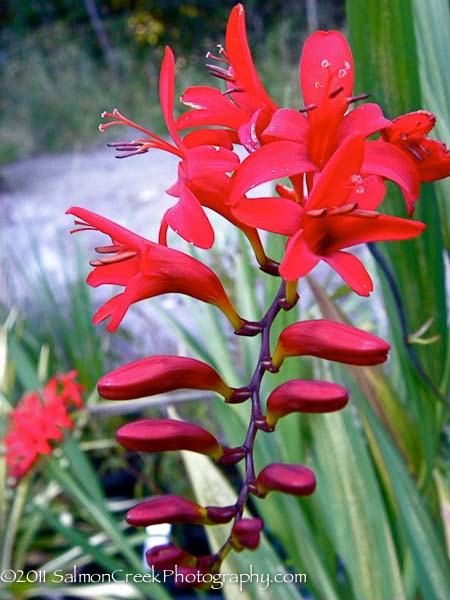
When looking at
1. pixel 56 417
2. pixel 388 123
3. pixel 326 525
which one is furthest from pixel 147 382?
pixel 56 417

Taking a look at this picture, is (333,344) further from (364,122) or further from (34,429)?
(34,429)

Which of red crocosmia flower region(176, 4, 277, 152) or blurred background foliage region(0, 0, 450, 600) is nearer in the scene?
red crocosmia flower region(176, 4, 277, 152)

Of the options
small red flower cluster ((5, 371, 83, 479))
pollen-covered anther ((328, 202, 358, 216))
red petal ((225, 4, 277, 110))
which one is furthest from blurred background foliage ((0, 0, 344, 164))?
pollen-covered anther ((328, 202, 358, 216))

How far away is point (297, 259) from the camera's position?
345 mm

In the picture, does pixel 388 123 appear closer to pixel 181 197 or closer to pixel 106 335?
pixel 181 197

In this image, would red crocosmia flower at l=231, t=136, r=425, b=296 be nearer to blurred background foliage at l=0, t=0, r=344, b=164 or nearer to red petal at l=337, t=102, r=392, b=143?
red petal at l=337, t=102, r=392, b=143

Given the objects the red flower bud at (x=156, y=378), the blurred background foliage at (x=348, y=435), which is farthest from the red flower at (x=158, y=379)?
the blurred background foliage at (x=348, y=435)

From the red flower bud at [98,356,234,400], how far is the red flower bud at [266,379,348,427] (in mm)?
28

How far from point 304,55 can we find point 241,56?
0.04 metres

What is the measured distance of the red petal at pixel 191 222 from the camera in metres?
0.36

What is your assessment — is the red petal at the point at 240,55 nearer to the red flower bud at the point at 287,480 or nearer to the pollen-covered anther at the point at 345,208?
the pollen-covered anther at the point at 345,208

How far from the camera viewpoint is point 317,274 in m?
2.18

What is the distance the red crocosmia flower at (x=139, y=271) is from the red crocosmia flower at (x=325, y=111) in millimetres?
88

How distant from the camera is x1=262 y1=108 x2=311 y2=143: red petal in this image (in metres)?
0.38
